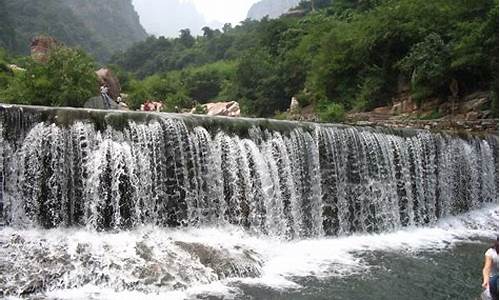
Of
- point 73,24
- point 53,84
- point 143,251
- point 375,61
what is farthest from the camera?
point 73,24

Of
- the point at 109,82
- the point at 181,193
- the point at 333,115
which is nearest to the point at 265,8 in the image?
the point at 109,82

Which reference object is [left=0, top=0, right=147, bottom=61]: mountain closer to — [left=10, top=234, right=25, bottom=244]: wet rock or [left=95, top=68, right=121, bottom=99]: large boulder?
[left=95, top=68, right=121, bottom=99]: large boulder

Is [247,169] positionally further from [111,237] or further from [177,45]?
[177,45]

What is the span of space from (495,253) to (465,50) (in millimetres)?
13815

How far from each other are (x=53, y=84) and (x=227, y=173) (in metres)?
8.49

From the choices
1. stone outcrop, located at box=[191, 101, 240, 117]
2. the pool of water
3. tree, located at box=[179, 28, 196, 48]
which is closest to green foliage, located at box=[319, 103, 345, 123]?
stone outcrop, located at box=[191, 101, 240, 117]

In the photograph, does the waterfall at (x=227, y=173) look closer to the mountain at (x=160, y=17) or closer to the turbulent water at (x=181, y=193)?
the turbulent water at (x=181, y=193)

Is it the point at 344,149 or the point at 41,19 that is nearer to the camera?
the point at 344,149

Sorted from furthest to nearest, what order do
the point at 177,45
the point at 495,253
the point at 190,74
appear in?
the point at 177,45 → the point at 190,74 → the point at 495,253

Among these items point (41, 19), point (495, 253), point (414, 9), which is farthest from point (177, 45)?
point (495, 253)

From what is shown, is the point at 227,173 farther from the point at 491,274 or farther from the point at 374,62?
the point at 374,62

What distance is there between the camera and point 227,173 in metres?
10.9

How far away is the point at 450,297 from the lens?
7.68 meters

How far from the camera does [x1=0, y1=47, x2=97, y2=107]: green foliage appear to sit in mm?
16484
